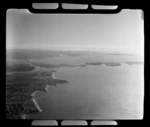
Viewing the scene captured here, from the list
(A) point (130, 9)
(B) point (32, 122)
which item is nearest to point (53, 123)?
(B) point (32, 122)

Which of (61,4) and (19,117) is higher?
(61,4)

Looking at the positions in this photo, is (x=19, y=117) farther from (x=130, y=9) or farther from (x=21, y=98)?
(x=130, y=9)
